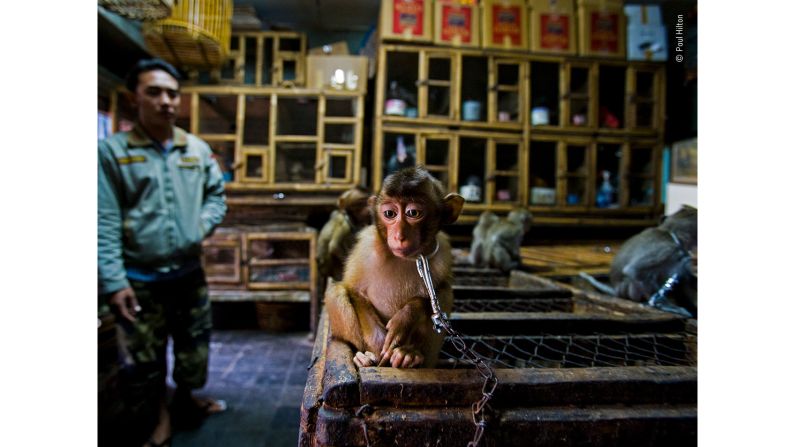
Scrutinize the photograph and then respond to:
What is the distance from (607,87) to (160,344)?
15.3ft

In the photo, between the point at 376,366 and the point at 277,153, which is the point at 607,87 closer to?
the point at 277,153

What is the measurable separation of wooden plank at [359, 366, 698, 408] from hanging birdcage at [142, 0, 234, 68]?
361 centimetres

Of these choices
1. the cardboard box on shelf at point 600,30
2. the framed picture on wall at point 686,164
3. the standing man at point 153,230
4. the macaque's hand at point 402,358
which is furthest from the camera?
the cardboard box on shelf at point 600,30

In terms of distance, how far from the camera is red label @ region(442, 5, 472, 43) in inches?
161

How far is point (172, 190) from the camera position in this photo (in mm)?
2168

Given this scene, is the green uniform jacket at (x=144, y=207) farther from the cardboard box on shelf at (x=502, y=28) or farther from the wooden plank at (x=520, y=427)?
the cardboard box on shelf at (x=502, y=28)

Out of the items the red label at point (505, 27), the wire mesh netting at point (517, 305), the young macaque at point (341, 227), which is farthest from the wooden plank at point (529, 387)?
the red label at point (505, 27)

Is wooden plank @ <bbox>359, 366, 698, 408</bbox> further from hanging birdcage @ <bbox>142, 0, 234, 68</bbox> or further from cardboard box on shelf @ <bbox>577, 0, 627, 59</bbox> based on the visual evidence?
cardboard box on shelf @ <bbox>577, 0, 627, 59</bbox>

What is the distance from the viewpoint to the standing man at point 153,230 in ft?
6.49

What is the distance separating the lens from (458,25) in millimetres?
4098

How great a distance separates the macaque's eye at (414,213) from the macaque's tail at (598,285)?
7.46 ft

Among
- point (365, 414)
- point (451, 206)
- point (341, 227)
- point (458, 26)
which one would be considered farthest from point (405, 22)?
→ point (365, 414)
